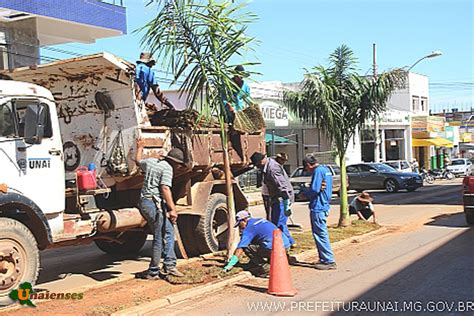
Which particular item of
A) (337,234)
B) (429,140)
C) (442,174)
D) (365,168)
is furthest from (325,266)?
(429,140)

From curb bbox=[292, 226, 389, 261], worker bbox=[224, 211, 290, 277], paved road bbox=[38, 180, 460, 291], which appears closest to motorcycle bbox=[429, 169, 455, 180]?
paved road bbox=[38, 180, 460, 291]

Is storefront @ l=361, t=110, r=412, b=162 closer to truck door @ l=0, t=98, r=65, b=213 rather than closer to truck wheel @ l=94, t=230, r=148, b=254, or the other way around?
truck wheel @ l=94, t=230, r=148, b=254

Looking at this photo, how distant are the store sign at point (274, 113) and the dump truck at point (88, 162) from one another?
19.2m

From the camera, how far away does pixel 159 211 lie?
825 centimetres

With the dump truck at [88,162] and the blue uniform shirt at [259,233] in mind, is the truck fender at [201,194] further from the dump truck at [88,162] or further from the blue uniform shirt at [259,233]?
the blue uniform shirt at [259,233]

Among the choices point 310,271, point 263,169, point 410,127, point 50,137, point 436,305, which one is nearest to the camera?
point 436,305

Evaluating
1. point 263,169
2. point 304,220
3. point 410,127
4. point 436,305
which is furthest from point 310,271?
point 410,127

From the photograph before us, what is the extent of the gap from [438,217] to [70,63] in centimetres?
1198

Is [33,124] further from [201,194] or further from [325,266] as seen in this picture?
[325,266]

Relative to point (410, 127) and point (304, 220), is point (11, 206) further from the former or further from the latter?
point (410, 127)

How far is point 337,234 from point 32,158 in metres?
7.33

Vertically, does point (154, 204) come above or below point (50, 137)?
below

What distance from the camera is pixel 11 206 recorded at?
7.08 metres

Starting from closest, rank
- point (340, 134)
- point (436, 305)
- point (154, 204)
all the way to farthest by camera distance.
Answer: point (436, 305), point (154, 204), point (340, 134)
